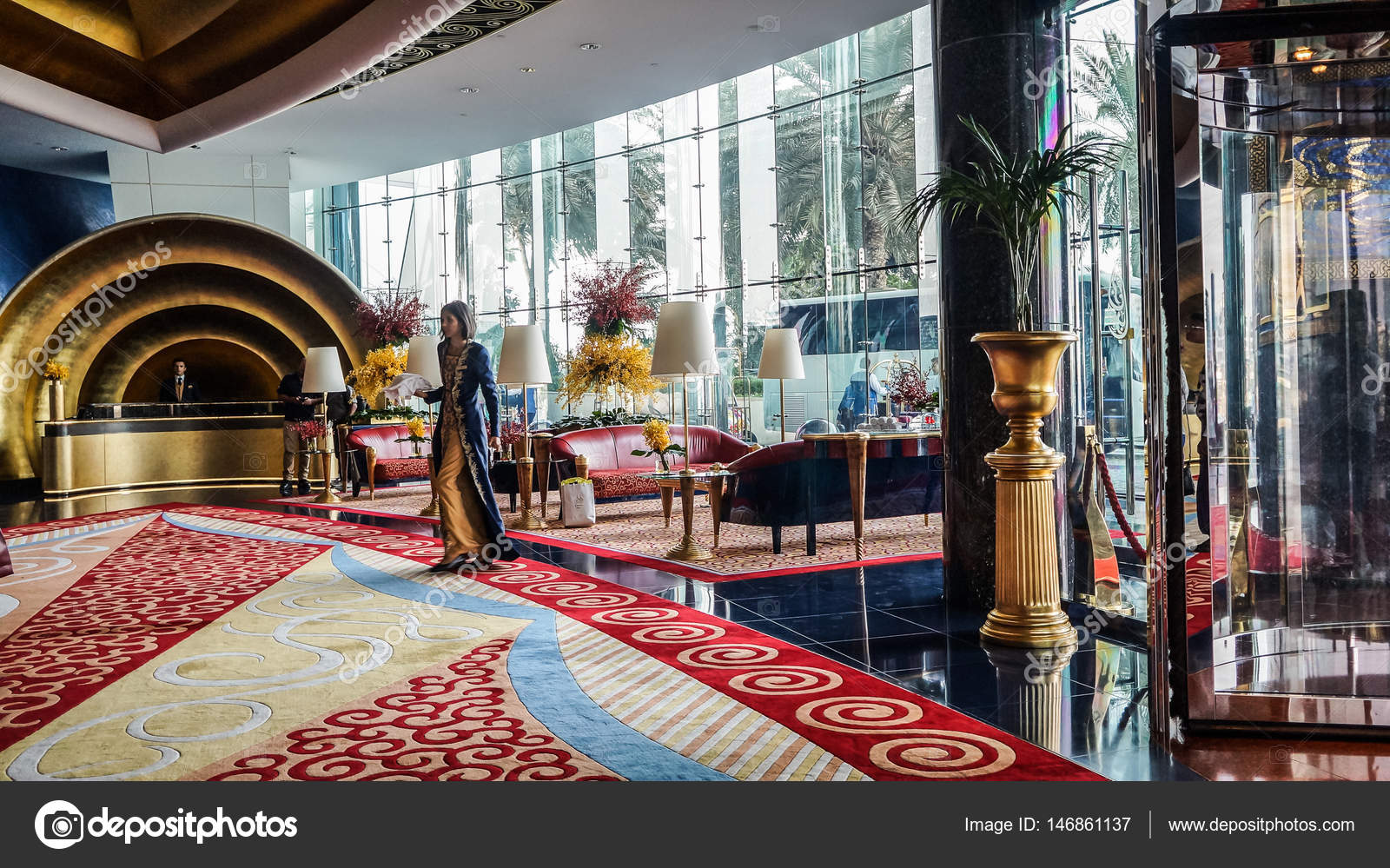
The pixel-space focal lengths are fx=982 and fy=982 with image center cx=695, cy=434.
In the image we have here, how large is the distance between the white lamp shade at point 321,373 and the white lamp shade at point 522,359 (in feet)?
12.6

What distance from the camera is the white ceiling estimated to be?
9680mm

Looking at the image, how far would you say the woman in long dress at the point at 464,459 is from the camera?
19.7ft

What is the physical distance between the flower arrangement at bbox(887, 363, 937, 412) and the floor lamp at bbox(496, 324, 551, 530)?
3211 mm

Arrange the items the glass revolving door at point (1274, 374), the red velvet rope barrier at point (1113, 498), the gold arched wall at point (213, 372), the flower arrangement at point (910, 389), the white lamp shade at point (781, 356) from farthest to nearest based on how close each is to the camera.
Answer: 1. the gold arched wall at point (213, 372)
2. the white lamp shade at point (781, 356)
3. the flower arrangement at point (910, 389)
4. the red velvet rope barrier at point (1113, 498)
5. the glass revolving door at point (1274, 374)

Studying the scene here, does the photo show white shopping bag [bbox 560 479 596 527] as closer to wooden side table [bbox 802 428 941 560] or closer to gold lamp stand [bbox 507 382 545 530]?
gold lamp stand [bbox 507 382 545 530]

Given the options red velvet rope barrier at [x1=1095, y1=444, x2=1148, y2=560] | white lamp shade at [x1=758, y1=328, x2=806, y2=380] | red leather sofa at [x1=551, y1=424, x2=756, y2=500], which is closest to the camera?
red velvet rope barrier at [x1=1095, y1=444, x2=1148, y2=560]

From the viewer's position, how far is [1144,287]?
285 centimetres

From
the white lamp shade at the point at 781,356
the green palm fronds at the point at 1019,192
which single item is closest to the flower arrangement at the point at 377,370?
the white lamp shade at the point at 781,356

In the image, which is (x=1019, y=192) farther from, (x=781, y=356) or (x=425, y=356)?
(x=425, y=356)

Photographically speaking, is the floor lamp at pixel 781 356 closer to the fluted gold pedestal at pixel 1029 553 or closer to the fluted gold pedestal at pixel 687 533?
the fluted gold pedestal at pixel 687 533

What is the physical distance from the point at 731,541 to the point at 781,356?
236cm

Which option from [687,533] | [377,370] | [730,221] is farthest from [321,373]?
[687,533]

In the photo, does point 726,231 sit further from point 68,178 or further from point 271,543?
point 68,178

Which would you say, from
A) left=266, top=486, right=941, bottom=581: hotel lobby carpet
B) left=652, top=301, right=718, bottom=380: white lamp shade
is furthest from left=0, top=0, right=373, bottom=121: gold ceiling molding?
left=652, top=301, right=718, bottom=380: white lamp shade
